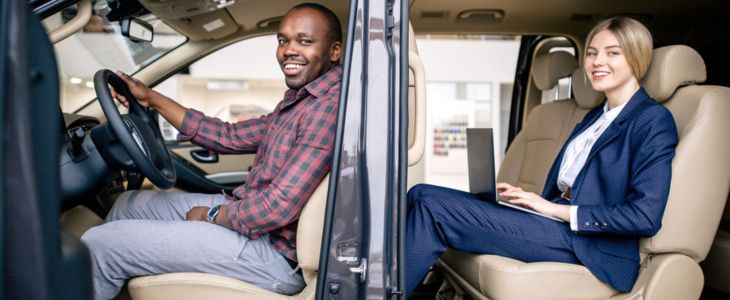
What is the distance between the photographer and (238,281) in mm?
1675

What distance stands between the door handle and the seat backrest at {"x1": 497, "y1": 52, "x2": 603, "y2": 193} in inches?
71.2

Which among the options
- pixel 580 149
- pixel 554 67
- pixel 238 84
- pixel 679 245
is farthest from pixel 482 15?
pixel 238 84

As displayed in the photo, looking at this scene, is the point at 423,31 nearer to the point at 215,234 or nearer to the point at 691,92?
the point at 691,92

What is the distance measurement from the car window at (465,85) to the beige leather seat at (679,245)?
24.1 ft

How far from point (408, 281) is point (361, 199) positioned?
1.53 ft

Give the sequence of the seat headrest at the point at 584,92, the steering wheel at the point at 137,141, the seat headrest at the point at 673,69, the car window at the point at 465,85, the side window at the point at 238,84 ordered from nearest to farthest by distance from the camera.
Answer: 1. the steering wheel at the point at 137,141
2. the seat headrest at the point at 673,69
3. the seat headrest at the point at 584,92
4. the side window at the point at 238,84
5. the car window at the point at 465,85

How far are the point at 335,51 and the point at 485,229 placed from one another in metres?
0.70

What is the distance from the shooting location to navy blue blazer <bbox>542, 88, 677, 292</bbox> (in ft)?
5.92

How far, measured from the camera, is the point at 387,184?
150 cm

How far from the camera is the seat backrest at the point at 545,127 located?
2.80 meters

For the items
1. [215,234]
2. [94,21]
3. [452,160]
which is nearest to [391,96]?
[215,234]

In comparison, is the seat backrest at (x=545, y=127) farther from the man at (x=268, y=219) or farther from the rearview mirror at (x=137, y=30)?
the rearview mirror at (x=137, y=30)

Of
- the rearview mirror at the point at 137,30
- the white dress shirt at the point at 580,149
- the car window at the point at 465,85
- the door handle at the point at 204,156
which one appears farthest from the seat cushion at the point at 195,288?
the car window at the point at 465,85

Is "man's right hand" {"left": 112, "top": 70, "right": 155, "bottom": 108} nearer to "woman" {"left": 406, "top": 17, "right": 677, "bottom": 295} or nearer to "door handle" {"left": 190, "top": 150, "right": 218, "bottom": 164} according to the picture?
"woman" {"left": 406, "top": 17, "right": 677, "bottom": 295}
